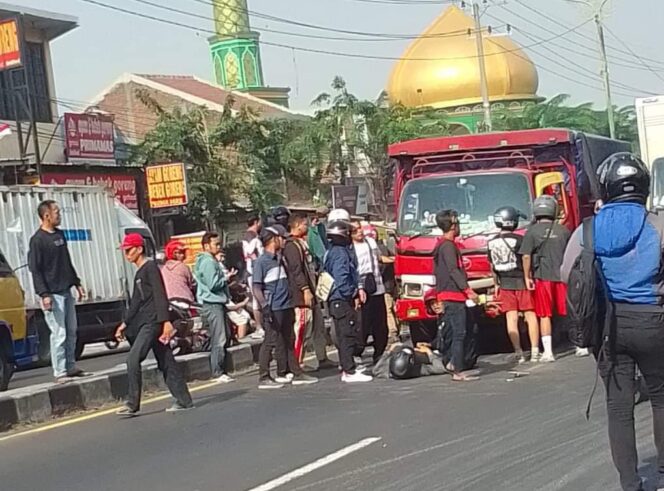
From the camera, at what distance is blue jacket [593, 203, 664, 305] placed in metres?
5.86

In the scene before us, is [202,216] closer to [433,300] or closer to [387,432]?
[433,300]

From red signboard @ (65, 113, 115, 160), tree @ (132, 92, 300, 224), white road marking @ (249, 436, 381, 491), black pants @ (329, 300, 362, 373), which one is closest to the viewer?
white road marking @ (249, 436, 381, 491)

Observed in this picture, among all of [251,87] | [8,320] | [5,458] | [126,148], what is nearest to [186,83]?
[251,87]

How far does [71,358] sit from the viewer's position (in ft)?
40.1

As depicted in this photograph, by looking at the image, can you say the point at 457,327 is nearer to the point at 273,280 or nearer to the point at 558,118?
the point at 273,280

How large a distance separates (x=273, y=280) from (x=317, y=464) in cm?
460

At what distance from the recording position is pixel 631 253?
5.89 metres

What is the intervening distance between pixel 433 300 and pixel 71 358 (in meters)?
4.25

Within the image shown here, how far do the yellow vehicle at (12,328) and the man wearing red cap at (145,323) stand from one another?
2.95 m

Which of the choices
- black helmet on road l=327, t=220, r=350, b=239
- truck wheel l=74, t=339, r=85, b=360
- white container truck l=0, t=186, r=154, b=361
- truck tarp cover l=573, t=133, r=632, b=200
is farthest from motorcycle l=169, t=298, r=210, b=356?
truck tarp cover l=573, t=133, r=632, b=200

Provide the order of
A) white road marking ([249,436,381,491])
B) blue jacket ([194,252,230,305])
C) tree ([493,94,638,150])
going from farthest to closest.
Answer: tree ([493,94,638,150]) → blue jacket ([194,252,230,305]) → white road marking ([249,436,381,491])

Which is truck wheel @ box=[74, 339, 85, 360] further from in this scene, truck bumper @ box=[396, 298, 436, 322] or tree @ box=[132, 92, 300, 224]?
tree @ box=[132, 92, 300, 224]

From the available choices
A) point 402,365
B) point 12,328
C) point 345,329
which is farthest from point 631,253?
point 12,328

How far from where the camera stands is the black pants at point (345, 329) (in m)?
12.2
